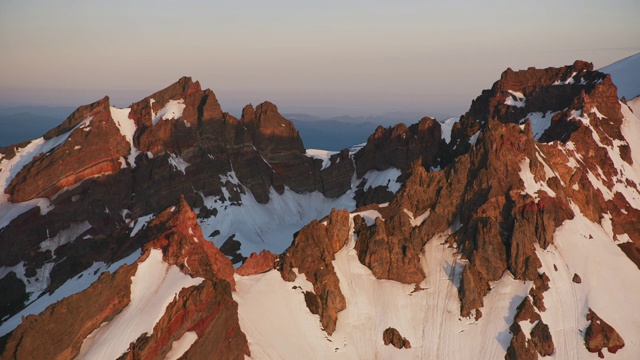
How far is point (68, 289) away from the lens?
4247 inches

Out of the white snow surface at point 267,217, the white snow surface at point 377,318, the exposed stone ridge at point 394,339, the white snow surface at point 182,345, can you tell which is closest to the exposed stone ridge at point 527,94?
the white snow surface at point 267,217

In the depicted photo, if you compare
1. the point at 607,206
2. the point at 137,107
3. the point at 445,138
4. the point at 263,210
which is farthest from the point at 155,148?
the point at 607,206

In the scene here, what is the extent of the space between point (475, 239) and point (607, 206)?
3219cm

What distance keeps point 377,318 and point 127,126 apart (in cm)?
10654

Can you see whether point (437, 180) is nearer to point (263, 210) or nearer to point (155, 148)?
point (263, 210)

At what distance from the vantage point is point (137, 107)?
169625mm

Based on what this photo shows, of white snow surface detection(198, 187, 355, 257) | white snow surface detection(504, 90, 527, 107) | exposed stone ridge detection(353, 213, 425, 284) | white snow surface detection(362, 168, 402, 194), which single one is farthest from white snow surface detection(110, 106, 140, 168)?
white snow surface detection(504, 90, 527, 107)

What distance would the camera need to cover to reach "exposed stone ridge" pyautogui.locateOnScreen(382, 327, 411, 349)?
8307 centimetres

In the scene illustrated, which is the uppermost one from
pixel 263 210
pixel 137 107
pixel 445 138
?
pixel 137 107

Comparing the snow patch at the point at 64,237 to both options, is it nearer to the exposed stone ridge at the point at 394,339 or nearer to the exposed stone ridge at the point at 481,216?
the exposed stone ridge at the point at 481,216

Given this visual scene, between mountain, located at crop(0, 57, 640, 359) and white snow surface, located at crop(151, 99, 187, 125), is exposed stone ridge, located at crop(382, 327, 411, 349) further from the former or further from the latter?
white snow surface, located at crop(151, 99, 187, 125)

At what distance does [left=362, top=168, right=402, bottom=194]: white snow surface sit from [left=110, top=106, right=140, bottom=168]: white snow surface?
67097 millimetres

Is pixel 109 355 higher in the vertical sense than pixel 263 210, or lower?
higher

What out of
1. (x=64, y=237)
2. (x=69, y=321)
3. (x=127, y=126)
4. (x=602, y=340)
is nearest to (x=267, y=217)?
(x=127, y=126)
